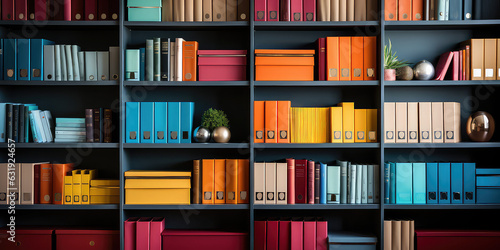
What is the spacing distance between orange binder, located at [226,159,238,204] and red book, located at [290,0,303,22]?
3.65 ft

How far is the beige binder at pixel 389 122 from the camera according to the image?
2.87m

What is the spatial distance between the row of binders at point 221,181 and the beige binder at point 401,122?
1.10 m

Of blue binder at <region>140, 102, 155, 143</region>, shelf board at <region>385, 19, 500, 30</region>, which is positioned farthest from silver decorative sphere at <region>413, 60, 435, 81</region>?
blue binder at <region>140, 102, 155, 143</region>

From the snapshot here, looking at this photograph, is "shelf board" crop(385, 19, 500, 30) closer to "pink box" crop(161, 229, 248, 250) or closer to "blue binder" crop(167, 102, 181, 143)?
"blue binder" crop(167, 102, 181, 143)

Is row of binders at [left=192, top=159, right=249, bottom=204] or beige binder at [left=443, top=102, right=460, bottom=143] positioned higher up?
beige binder at [left=443, top=102, right=460, bottom=143]

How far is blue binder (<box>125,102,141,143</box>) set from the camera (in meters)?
2.88

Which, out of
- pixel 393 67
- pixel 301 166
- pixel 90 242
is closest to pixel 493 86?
pixel 393 67

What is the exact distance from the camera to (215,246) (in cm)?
291

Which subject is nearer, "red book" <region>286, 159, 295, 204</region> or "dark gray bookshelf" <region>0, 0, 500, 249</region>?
"red book" <region>286, 159, 295, 204</region>

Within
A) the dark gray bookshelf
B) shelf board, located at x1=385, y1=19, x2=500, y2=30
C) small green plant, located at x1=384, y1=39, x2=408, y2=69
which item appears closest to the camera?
shelf board, located at x1=385, y1=19, x2=500, y2=30

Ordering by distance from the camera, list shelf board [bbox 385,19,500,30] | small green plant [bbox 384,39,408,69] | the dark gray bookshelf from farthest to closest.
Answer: the dark gray bookshelf
small green plant [bbox 384,39,408,69]
shelf board [bbox 385,19,500,30]

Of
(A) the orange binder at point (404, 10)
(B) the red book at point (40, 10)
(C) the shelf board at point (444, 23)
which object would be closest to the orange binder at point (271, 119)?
(C) the shelf board at point (444, 23)

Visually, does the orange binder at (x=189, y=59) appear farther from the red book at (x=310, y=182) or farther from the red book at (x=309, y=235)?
the red book at (x=309, y=235)

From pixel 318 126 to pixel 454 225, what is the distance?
136 centimetres
